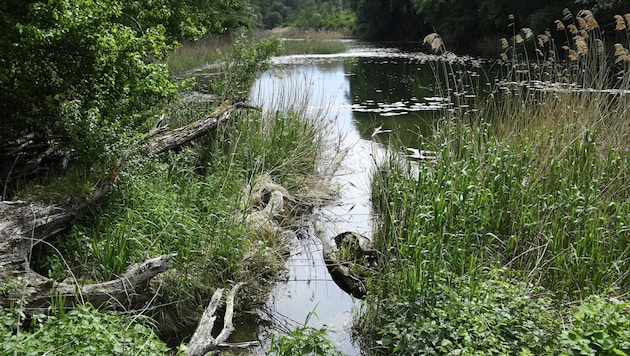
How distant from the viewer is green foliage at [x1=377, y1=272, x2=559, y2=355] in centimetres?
304

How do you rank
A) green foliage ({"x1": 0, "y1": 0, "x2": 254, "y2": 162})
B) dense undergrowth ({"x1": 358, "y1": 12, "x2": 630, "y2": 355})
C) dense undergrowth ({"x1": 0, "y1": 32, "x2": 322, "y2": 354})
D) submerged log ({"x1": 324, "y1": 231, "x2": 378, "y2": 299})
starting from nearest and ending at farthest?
dense undergrowth ({"x1": 0, "y1": 32, "x2": 322, "y2": 354})
dense undergrowth ({"x1": 358, "y1": 12, "x2": 630, "y2": 355})
green foliage ({"x1": 0, "y1": 0, "x2": 254, "y2": 162})
submerged log ({"x1": 324, "y1": 231, "x2": 378, "y2": 299})

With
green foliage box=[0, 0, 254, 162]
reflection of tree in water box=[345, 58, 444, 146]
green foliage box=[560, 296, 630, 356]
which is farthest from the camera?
reflection of tree in water box=[345, 58, 444, 146]

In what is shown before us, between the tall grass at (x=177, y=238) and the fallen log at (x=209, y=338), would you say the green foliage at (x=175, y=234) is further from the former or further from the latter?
the fallen log at (x=209, y=338)

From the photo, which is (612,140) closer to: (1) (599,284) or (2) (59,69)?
(1) (599,284)

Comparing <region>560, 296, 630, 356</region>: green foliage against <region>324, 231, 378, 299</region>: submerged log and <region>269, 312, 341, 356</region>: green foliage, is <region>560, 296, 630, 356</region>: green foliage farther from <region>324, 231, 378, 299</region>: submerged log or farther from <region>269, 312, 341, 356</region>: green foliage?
<region>324, 231, 378, 299</region>: submerged log

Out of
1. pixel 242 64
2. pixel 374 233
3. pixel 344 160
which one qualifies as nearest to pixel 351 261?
pixel 374 233

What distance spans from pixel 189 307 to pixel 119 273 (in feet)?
1.69

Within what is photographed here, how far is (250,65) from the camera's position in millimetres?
8047

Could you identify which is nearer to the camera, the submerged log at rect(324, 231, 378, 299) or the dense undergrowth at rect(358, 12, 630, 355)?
the dense undergrowth at rect(358, 12, 630, 355)

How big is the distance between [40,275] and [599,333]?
2.99 m

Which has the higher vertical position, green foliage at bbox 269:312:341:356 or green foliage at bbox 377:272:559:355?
green foliage at bbox 377:272:559:355

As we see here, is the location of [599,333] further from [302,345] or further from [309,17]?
[309,17]

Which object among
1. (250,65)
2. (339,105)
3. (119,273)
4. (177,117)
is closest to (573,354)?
(119,273)

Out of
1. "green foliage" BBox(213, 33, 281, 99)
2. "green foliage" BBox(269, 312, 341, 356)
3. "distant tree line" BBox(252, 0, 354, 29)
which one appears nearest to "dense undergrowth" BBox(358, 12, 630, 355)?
"green foliage" BBox(269, 312, 341, 356)
